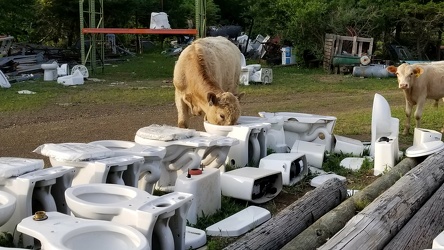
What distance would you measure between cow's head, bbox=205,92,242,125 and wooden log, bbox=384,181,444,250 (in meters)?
3.11

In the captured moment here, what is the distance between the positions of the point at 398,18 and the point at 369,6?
51.0 inches

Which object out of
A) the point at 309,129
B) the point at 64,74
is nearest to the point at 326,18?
the point at 64,74

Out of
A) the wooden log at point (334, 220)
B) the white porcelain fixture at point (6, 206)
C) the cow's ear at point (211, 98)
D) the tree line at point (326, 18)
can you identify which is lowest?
the wooden log at point (334, 220)

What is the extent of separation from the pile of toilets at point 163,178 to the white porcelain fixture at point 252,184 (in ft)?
0.03

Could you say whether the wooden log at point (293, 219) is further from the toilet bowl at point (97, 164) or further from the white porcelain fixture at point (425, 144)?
the white porcelain fixture at point (425, 144)

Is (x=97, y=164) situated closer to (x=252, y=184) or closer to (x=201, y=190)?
(x=201, y=190)

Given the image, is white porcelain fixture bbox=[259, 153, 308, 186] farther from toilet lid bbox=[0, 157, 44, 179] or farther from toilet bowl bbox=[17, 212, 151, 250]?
toilet bowl bbox=[17, 212, 151, 250]

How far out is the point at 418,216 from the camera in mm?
4371

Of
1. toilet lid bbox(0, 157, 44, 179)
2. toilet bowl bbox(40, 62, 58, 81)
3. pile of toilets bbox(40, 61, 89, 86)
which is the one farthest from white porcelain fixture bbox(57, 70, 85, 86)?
toilet lid bbox(0, 157, 44, 179)

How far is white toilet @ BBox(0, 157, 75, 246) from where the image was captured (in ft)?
13.3

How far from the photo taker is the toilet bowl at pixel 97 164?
4.45 meters

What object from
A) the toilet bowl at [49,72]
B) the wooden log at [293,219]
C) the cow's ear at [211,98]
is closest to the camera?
the wooden log at [293,219]

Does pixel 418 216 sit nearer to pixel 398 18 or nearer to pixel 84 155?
pixel 84 155

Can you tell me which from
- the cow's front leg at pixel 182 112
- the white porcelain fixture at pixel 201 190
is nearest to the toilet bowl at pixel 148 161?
the white porcelain fixture at pixel 201 190
